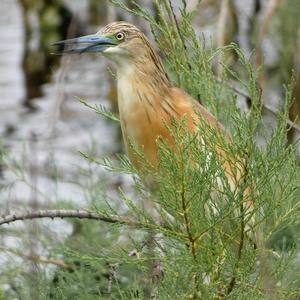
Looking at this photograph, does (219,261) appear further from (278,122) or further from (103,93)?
(103,93)

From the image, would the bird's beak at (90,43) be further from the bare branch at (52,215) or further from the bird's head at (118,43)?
the bare branch at (52,215)

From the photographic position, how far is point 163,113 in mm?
4117

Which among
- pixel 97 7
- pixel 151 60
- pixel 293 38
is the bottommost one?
pixel 151 60

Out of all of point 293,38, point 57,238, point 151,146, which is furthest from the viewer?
point 293,38

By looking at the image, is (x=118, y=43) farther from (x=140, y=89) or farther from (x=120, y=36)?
(x=140, y=89)

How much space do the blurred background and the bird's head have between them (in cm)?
225

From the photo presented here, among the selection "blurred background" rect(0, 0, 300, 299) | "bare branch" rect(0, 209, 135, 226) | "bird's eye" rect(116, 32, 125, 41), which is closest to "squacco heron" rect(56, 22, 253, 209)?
"bird's eye" rect(116, 32, 125, 41)

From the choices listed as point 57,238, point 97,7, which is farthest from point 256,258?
point 97,7

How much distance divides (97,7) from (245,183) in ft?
22.5

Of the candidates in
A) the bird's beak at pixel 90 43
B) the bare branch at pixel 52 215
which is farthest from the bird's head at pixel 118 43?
the bare branch at pixel 52 215

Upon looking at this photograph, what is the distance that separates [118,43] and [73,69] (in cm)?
521

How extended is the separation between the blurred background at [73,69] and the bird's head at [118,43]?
225 cm

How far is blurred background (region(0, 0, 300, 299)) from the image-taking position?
725cm

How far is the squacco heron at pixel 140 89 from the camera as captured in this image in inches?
158
